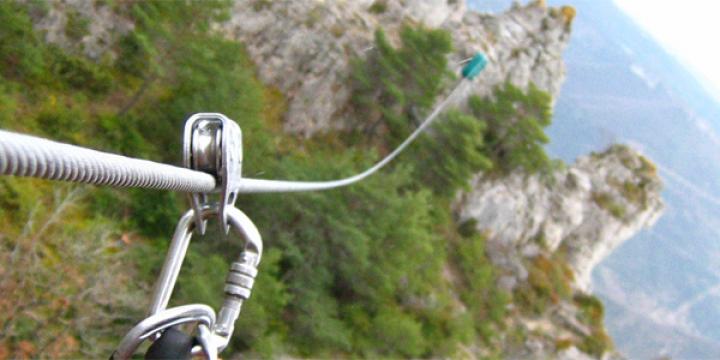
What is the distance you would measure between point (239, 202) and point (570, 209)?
20.0 metres

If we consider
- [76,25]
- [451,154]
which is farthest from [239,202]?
[451,154]

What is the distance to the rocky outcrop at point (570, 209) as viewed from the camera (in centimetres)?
2630

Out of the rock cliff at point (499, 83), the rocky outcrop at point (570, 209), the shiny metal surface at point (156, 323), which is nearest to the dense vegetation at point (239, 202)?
the rock cliff at point (499, 83)

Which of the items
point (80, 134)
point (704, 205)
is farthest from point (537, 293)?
point (704, 205)

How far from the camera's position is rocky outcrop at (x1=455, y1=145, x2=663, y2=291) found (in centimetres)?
2630

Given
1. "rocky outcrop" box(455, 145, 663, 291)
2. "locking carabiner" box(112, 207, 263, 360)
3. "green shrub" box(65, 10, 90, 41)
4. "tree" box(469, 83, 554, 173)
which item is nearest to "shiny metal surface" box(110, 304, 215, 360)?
"locking carabiner" box(112, 207, 263, 360)

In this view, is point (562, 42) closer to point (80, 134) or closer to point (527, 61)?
point (527, 61)

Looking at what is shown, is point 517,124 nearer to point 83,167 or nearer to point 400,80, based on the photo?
point 400,80

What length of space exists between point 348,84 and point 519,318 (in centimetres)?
1401

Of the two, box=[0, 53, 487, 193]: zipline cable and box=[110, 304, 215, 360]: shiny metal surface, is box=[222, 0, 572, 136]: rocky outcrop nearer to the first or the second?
box=[0, 53, 487, 193]: zipline cable

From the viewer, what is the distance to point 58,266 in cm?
985

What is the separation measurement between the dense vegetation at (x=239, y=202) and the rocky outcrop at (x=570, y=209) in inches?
199

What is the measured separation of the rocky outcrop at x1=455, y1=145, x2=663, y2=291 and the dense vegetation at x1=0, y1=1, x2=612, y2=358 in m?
5.05

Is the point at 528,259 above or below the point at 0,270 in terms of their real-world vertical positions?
above
